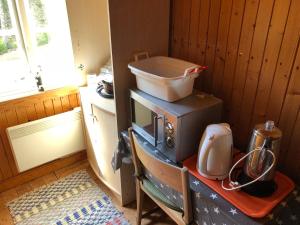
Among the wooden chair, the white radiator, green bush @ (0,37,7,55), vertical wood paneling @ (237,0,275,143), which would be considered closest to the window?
green bush @ (0,37,7,55)

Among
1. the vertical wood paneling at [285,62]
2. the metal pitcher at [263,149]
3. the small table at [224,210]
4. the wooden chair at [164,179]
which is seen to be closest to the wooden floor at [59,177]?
the wooden chair at [164,179]

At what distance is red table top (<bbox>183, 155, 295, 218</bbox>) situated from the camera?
95 cm

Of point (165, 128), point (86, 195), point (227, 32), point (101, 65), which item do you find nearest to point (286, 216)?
point (165, 128)

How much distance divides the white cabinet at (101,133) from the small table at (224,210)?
2.30ft

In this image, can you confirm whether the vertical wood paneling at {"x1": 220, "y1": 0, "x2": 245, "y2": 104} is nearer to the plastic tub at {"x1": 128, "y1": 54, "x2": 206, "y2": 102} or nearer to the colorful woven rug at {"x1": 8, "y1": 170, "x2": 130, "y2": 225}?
the plastic tub at {"x1": 128, "y1": 54, "x2": 206, "y2": 102}

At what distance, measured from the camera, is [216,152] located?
3.49ft

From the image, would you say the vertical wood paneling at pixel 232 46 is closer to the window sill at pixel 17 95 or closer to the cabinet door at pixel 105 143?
the cabinet door at pixel 105 143

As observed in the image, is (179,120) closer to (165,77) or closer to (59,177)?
(165,77)

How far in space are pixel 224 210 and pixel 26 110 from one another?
1654 millimetres

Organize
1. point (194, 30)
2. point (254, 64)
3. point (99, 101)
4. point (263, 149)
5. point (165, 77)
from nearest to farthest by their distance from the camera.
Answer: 1. point (263, 149)
2. point (254, 64)
3. point (165, 77)
4. point (194, 30)
5. point (99, 101)

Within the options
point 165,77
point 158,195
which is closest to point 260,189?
point 158,195

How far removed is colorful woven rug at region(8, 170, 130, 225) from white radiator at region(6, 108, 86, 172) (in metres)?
0.25

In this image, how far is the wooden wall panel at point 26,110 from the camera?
187cm

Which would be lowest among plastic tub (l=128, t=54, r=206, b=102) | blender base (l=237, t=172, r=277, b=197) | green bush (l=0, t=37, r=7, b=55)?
blender base (l=237, t=172, r=277, b=197)
